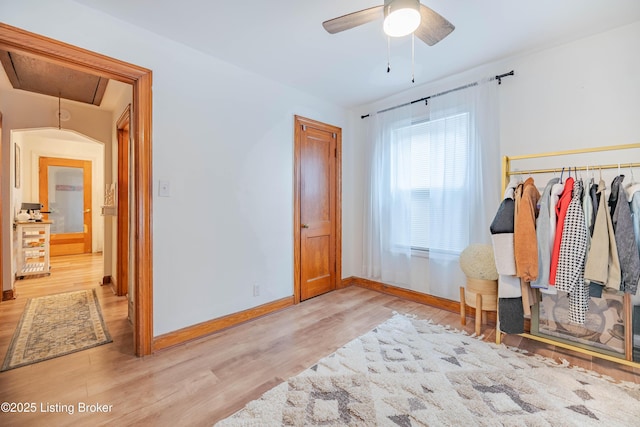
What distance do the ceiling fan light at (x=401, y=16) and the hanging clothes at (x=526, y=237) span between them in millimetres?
1513

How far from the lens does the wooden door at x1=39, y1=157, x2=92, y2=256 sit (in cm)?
602

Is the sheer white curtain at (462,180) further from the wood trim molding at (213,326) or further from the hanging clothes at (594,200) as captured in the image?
the wood trim molding at (213,326)

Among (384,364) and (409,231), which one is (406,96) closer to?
(409,231)

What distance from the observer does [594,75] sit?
7.63 feet

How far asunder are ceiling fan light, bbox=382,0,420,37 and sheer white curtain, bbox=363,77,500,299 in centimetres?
166

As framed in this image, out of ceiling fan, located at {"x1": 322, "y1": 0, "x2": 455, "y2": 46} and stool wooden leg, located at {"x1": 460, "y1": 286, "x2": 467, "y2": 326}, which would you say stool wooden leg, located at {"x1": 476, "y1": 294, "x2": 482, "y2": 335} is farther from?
ceiling fan, located at {"x1": 322, "y1": 0, "x2": 455, "y2": 46}

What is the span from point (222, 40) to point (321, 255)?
8.64 ft

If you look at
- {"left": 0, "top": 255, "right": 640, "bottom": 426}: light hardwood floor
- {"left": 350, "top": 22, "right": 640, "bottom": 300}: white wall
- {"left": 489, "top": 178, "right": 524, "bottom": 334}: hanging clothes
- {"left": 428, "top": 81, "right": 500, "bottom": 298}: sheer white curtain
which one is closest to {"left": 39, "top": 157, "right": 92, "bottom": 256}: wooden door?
{"left": 0, "top": 255, "right": 640, "bottom": 426}: light hardwood floor

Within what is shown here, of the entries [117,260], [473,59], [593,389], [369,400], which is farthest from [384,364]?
[117,260]

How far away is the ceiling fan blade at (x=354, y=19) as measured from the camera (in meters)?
1.63

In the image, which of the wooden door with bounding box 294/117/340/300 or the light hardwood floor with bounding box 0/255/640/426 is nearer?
the light hardwood floor with bounding box 0/255/640/426

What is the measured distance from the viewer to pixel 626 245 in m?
1.81

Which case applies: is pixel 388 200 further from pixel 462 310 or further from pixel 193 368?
pixel 193 368

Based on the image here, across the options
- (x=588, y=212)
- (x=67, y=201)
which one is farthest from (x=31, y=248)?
(x=588, y=212)
